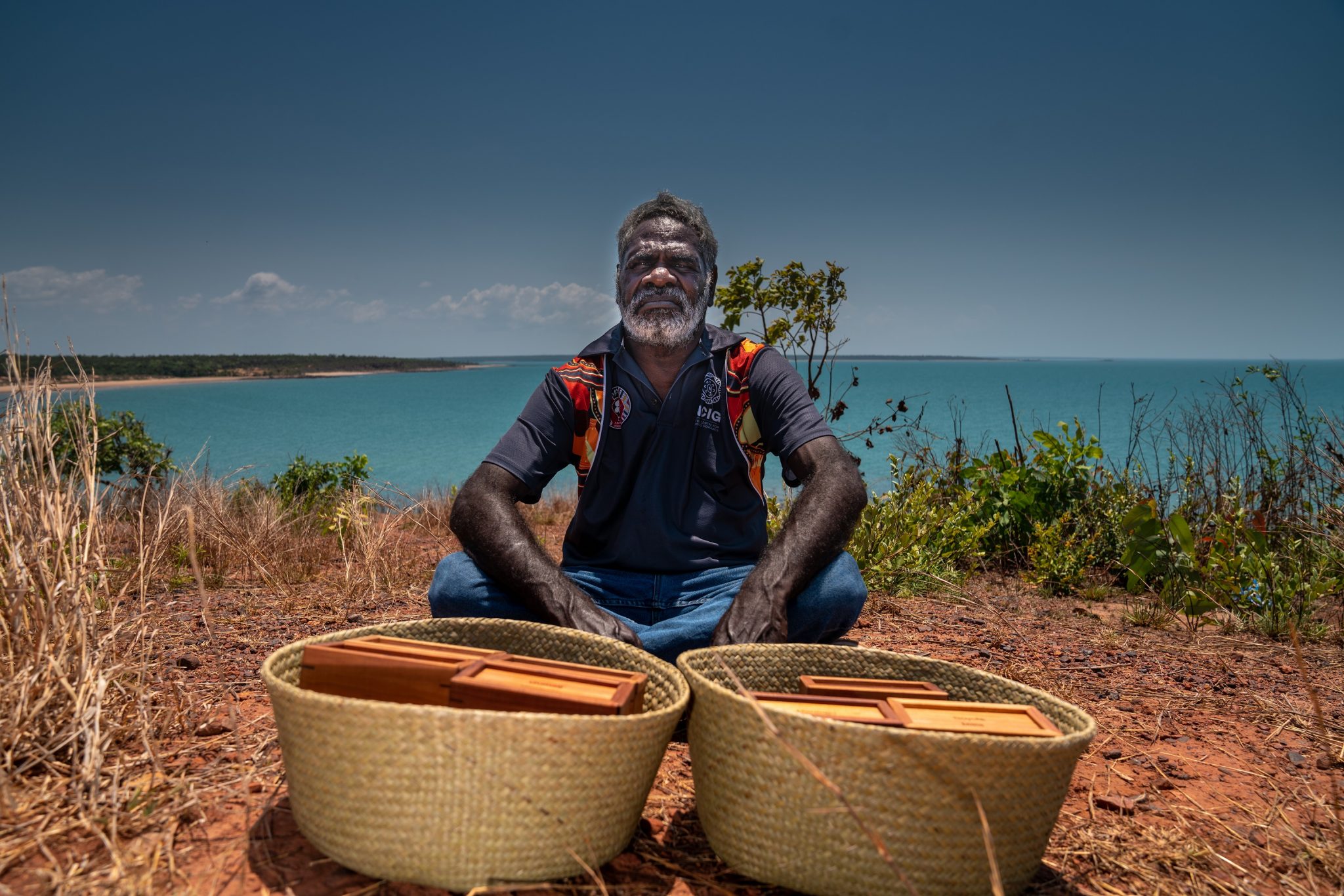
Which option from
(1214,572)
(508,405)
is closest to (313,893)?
(1214,572)

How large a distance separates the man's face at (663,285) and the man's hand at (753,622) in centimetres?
111

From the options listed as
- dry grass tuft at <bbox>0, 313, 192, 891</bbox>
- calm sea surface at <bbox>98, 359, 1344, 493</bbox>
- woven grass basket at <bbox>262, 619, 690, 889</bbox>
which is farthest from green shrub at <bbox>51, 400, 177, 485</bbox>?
woven grass basket at <bbox>262, 619, 690, 889</bbox>

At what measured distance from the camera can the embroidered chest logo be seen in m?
2.91

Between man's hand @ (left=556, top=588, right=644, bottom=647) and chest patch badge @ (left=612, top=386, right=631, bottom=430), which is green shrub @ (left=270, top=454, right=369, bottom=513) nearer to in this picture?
chest patch badge @ (left=612, top=386, right=631, bottom=430)

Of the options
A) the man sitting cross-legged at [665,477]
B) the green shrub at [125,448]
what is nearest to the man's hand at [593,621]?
the man sitting cross-legged at [665,477]

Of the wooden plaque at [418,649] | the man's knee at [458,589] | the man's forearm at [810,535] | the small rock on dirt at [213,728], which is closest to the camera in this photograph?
the wooden plaque at [418,649]

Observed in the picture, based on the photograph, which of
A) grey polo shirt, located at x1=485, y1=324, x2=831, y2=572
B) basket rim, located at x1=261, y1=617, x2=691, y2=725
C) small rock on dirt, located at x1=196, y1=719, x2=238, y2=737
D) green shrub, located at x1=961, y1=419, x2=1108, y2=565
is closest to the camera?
basket rim, located at x1=261, y1=617, x2=691, y2=725

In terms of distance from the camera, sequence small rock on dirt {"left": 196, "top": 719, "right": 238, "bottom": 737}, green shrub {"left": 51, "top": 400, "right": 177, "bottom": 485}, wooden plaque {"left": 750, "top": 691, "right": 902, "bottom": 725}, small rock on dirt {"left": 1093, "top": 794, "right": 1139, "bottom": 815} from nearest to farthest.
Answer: wooden plaque {"left": 750, "top": 691, "right": 902, "bottom": 725} < small rock on dirt {"left": 1093, "top": 794, "right": 1139, "bottom": 815} < small rock on dirt {"left": 196, "top": 719, "right": 238, "bottom": 737} < green shrub {"left": 51, "top": 400, "right": 177, "bottom": 485}

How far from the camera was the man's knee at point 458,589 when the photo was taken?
272 cm

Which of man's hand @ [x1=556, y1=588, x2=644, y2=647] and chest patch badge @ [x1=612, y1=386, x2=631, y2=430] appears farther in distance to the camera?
chest patch badge @ [x1=612, y1=386, x2=631, y2=430]

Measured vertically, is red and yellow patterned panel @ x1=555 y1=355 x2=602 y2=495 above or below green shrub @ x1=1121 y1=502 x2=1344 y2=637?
above

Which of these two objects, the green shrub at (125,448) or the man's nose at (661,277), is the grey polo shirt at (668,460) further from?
the green shrub at (125,448)

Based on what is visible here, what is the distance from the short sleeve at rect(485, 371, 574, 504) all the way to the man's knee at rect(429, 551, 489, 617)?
314mm

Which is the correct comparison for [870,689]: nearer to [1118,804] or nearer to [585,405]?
[1118,804]
